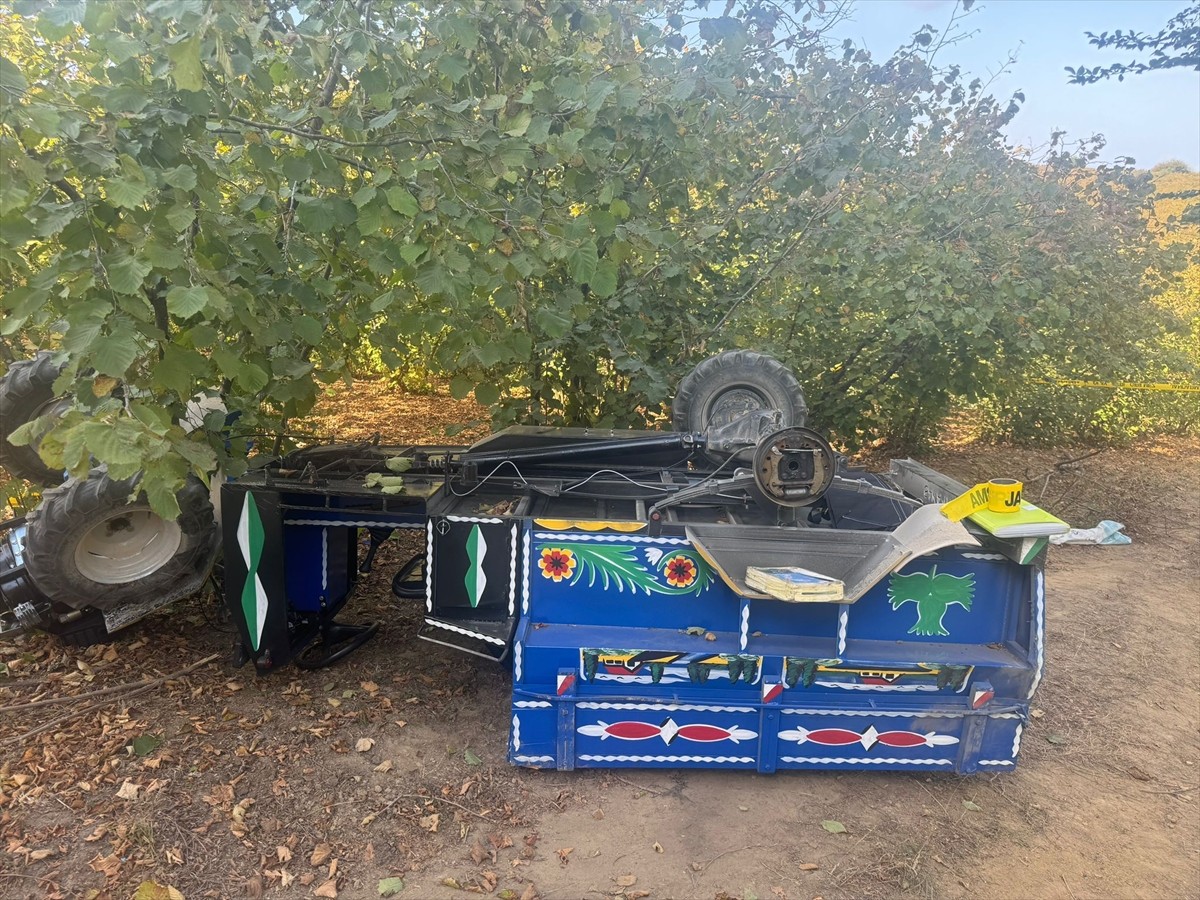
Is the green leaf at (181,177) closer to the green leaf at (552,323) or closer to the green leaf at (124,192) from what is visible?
the green leaf at (124,192)

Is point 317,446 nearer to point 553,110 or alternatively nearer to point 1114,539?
point 553,110

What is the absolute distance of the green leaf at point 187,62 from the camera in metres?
2.66

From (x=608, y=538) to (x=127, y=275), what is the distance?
216 cm

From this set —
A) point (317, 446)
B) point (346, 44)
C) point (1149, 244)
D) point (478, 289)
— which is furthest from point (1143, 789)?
point (1149, 244)

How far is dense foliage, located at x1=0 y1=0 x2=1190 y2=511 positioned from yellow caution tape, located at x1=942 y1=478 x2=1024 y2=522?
76.6 inches

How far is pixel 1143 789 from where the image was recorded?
4.06m

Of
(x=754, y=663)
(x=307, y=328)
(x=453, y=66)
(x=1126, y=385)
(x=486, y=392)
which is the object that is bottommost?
(x=754, y=663)

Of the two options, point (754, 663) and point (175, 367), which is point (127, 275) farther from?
point (754, 663)

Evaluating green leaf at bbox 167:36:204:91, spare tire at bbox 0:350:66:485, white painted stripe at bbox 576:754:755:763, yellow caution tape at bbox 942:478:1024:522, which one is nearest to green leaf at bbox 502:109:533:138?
green leaf at bbox 167:36:204:91

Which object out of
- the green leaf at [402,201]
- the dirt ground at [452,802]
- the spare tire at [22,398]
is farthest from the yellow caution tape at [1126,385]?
the spare tire at [22,398]

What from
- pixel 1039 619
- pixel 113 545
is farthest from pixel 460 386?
pixel 1039 619

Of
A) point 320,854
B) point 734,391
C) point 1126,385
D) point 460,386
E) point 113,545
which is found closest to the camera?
point 320,854

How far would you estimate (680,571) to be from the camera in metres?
3.59

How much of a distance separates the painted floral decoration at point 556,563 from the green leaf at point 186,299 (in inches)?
67.7
